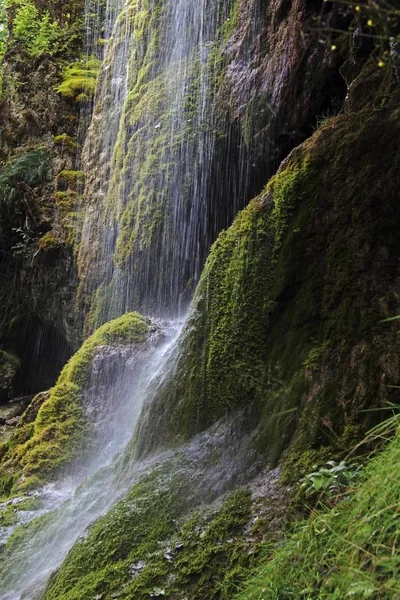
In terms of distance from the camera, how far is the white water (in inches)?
184

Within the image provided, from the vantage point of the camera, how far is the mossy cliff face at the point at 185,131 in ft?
21.2

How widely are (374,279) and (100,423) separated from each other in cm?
380

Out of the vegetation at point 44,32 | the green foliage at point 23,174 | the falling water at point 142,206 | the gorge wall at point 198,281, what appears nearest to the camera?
the gorge wall at point 198,281

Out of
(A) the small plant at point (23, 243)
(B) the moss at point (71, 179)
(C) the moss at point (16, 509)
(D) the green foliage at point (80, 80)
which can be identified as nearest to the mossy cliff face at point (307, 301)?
(C) the moss at point (16, 509)

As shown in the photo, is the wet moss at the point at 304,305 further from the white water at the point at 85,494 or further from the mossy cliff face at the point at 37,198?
the mossy cliff face at the point at 37,198

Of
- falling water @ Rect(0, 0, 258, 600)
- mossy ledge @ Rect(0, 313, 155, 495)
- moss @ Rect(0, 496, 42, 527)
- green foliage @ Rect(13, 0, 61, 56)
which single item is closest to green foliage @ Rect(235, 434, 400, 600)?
falling water @ Rect(0, 0, 258, 600)

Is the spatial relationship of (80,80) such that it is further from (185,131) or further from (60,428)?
(60,428)

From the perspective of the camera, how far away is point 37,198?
1166 centimetres

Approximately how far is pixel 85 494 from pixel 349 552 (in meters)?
3.35

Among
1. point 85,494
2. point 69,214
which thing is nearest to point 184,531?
point 85,494

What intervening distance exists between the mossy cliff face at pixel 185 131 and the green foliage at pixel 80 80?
→ 5.56ft

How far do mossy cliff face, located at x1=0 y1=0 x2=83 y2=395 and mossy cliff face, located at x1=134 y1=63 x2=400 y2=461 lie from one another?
19.0 feet

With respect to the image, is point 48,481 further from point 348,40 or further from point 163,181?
point 348,40

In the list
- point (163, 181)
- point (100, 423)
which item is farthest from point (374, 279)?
point (163, 181)
